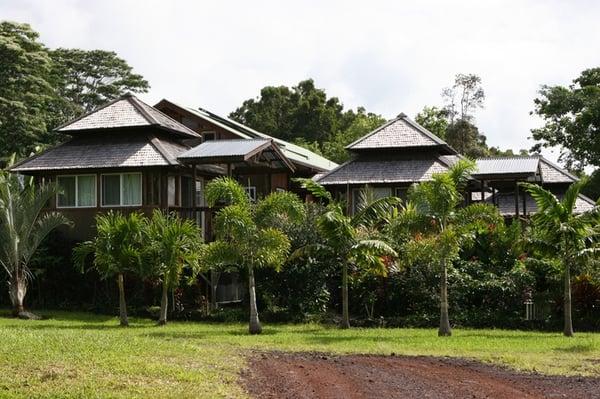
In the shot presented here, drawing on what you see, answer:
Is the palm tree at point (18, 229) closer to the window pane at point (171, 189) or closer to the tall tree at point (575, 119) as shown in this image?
the window pane at point (171, 189)

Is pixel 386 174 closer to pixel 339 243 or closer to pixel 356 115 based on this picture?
pixel 339 243

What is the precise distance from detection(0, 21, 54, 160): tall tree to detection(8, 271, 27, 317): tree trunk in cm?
1514

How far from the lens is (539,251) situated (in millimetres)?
21891

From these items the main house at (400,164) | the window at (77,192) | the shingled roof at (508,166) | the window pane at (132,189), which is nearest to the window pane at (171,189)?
the window pane at (132,189)

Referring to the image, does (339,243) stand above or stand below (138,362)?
above

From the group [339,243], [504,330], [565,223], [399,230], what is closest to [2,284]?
[339,243]

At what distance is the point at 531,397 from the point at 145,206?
1841 centimetres

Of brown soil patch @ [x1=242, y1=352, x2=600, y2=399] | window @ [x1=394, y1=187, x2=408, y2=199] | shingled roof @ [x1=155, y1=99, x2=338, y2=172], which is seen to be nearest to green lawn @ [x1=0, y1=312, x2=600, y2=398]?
brown soil patch @ [x1=242, y1=352, x2=600, y2=399]

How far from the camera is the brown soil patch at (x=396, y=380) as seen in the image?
12664 millimetres

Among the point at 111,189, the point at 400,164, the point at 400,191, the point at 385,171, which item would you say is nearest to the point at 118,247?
the point at 111,189

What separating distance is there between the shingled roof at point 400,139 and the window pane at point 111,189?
9.07m

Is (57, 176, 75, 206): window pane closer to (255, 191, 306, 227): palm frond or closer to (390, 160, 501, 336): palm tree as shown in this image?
(255, 191, 306, 227): palm frond

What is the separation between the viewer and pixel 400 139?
108ft

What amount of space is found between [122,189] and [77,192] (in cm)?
176
